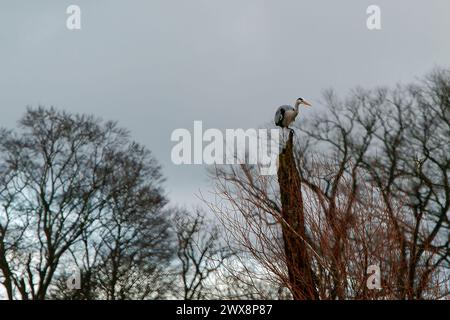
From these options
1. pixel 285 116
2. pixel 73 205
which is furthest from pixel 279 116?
pixel 73 205

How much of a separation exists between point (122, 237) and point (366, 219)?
1669 cm

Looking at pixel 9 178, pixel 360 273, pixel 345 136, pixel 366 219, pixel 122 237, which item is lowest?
pixel 360 273

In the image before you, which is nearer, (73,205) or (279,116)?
(279,116)

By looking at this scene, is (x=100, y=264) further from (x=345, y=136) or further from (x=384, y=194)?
(x=384, y=194)

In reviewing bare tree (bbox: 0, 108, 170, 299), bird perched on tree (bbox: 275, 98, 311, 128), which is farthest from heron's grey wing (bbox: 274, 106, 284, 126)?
bare tree (bbox: 0, 108, 170, 299)

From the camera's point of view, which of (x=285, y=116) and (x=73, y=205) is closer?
(x=285, y=116)

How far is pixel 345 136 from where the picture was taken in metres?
29.4

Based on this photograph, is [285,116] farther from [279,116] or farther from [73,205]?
[73,205]

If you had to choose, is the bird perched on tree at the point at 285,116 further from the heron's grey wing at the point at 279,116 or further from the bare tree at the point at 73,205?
the bare tree at the point at 73,205

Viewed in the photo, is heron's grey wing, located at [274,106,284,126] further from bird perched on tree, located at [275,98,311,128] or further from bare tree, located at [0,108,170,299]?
bare tree, located at [0,108,170,299]

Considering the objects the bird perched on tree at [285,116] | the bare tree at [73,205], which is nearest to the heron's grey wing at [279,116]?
the bird perched on tree at [285,116]

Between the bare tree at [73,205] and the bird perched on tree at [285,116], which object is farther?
the bare tree at [73,205]
